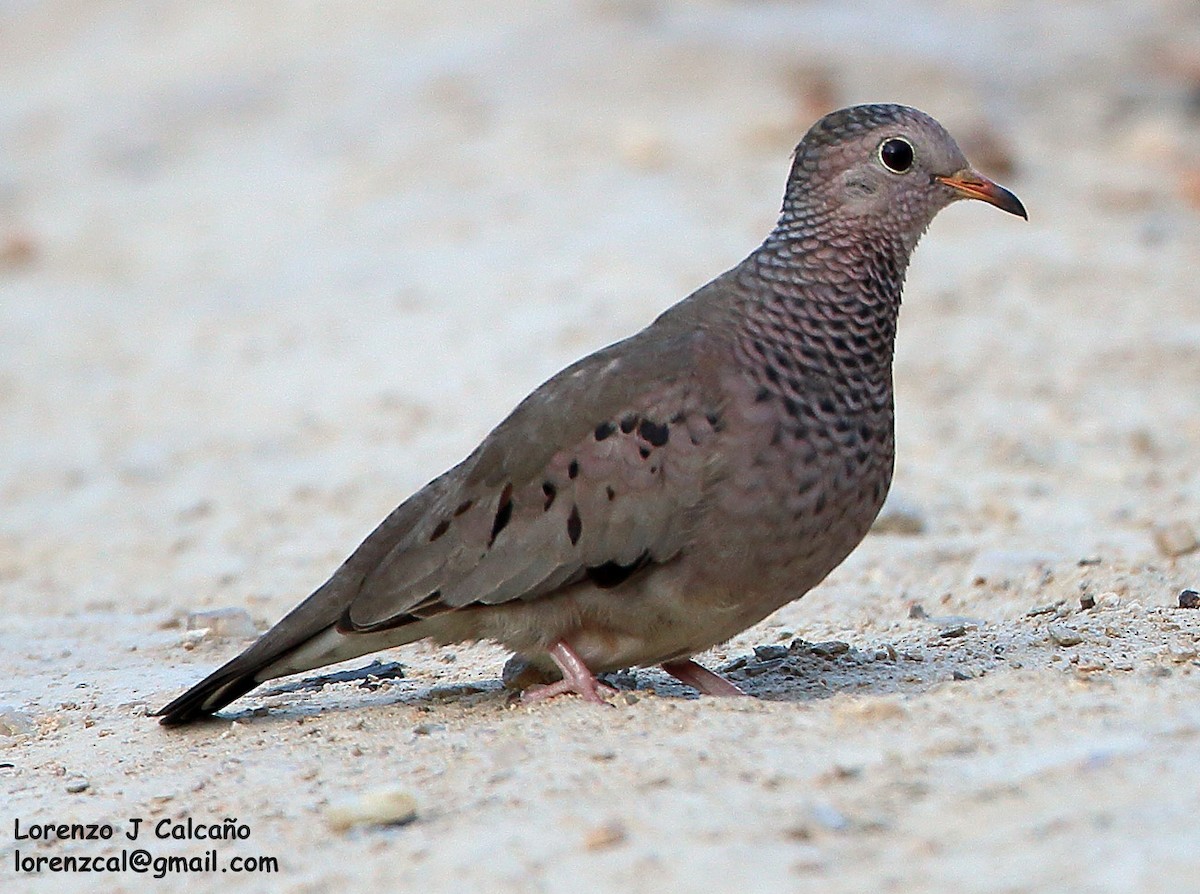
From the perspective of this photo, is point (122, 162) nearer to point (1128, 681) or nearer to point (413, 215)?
point (413, 215)

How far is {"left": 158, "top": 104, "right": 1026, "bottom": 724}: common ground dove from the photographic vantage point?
409 cm

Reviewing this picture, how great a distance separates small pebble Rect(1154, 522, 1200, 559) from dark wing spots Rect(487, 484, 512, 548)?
2.40m

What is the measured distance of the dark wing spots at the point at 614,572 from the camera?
411 centimetres

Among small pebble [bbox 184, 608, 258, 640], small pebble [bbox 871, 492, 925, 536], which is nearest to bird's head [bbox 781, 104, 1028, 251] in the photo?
small pebble [bbox 871, 492, 925, 536]

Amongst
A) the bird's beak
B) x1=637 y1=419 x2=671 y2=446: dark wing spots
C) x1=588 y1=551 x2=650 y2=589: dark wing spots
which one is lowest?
x1=588 y1=551 x2=650 y2=589: dark wing spots

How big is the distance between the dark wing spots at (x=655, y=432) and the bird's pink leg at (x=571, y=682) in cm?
51

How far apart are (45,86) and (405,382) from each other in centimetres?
642

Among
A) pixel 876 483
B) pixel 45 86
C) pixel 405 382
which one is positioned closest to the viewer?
pixel 876 483

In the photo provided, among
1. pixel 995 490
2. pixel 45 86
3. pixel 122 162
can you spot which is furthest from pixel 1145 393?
pixel 45 86

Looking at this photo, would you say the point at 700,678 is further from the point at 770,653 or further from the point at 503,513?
the point at 503,513

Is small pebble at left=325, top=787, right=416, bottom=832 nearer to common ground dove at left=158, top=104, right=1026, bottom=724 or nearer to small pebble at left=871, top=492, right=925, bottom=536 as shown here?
common ground dove at left=158, top=104, right=1026, bottom=724

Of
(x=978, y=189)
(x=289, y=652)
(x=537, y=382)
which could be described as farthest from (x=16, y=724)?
(x=537, y=382)

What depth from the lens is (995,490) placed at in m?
6.81

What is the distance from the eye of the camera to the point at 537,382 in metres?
7.95
